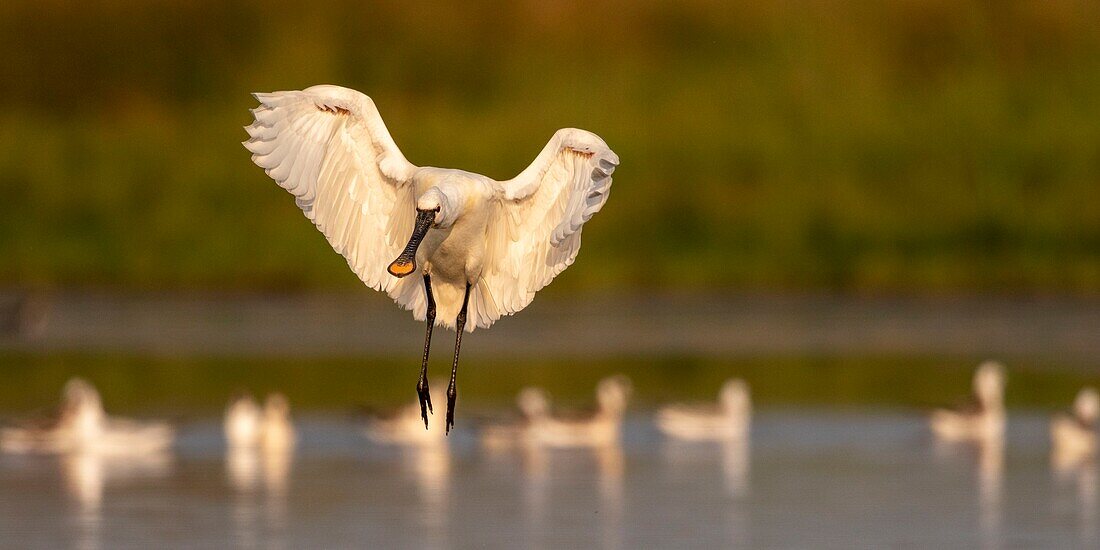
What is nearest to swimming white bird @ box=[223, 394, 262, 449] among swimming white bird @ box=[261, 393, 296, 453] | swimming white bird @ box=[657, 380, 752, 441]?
swimming white bird @ box=[261, 393, 296, 453]

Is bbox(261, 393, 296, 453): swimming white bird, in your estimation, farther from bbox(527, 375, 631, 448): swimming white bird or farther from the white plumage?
the white plumage

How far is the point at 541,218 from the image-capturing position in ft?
46.5

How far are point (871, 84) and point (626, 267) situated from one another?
521 inches

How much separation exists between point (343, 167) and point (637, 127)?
33.7m

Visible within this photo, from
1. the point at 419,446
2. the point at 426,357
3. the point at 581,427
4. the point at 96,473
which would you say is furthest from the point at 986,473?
the point at 426,357

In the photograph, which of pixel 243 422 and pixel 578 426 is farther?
pixel 578 426

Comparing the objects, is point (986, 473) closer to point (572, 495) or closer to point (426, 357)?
point (572, 495)

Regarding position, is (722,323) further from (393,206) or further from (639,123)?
(393,206)

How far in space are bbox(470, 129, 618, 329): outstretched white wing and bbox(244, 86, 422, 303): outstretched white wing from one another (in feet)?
1.78

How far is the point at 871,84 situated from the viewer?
2029 inches

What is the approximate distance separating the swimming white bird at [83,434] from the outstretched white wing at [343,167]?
6557 mm

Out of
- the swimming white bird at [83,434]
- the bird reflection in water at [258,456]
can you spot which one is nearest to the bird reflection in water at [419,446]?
the bird reflection in water at [258,456]

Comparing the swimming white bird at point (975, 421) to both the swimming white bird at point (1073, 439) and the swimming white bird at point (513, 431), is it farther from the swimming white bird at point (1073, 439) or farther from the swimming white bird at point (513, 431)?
the swimming white bird at point (513, 431)

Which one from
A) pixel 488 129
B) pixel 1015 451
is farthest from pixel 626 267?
pixel 1015 451
